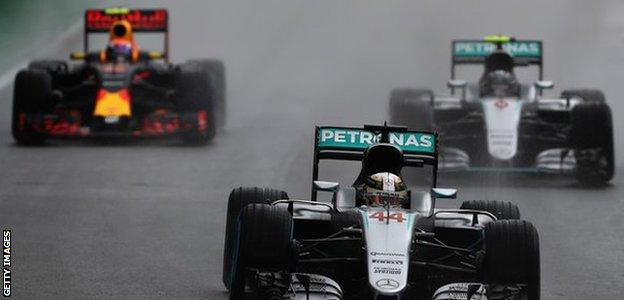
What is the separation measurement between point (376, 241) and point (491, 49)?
16.2 m

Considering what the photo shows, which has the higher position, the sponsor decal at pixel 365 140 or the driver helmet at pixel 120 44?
the driver helmet at pixel 120 44

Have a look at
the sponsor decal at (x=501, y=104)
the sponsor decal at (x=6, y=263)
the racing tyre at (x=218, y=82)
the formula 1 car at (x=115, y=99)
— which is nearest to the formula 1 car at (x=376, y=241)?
the sponsor decal at (x=6, y=263)

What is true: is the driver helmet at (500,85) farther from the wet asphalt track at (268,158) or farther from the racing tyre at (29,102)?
the racing tyre at (29,102)

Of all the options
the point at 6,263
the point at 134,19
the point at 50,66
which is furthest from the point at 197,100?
the point at 6,263

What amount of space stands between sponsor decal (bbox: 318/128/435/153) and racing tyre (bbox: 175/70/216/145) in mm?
12571

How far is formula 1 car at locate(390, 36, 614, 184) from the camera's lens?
24.2 m

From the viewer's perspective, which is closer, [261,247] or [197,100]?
[261,247]

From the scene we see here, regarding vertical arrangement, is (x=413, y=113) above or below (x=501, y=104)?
below

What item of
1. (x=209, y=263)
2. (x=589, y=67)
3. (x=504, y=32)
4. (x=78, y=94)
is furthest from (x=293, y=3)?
(x=209, y=263)

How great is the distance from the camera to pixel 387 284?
12.5 meters

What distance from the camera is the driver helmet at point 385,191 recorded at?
1430 centimetres

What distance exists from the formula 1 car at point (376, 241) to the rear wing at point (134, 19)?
1449cm

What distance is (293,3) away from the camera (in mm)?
51156

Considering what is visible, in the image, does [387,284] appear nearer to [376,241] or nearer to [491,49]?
[376,241]
